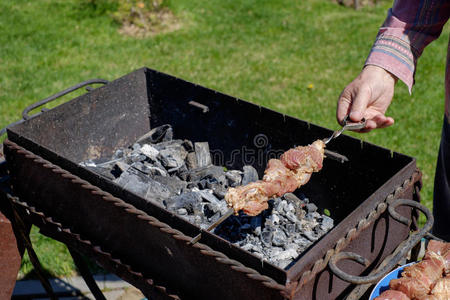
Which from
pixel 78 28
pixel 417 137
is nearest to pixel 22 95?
pixel 78 28

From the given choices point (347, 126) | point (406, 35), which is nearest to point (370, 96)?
point (347, 126)

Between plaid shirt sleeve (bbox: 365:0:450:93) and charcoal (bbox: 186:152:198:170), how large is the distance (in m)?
1.18

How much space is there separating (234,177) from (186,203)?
0.42m

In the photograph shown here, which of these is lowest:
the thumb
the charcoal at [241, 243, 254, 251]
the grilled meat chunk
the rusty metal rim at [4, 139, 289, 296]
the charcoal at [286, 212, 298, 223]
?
the charcoal at [241, 243, 254, 251]

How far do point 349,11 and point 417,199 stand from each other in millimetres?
6302

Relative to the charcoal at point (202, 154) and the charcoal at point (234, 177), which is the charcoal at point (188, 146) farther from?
the charcoal at point (234, 177)

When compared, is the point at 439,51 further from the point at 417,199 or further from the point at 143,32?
the point at 417,199

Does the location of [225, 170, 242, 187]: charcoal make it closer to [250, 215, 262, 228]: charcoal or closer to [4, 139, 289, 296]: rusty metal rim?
[250, 215, 262, 228]: charcoal

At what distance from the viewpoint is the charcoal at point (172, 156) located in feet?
9.29

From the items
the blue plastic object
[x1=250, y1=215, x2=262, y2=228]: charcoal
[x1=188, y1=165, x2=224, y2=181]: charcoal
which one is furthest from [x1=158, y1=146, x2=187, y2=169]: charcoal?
the blue plastic object

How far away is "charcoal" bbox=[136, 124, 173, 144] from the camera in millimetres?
3129

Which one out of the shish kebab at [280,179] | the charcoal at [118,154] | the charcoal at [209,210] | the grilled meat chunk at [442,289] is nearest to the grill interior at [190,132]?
the charcoal at [118,154]

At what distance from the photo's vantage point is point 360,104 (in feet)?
7.21

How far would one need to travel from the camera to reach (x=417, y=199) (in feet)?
7.25
